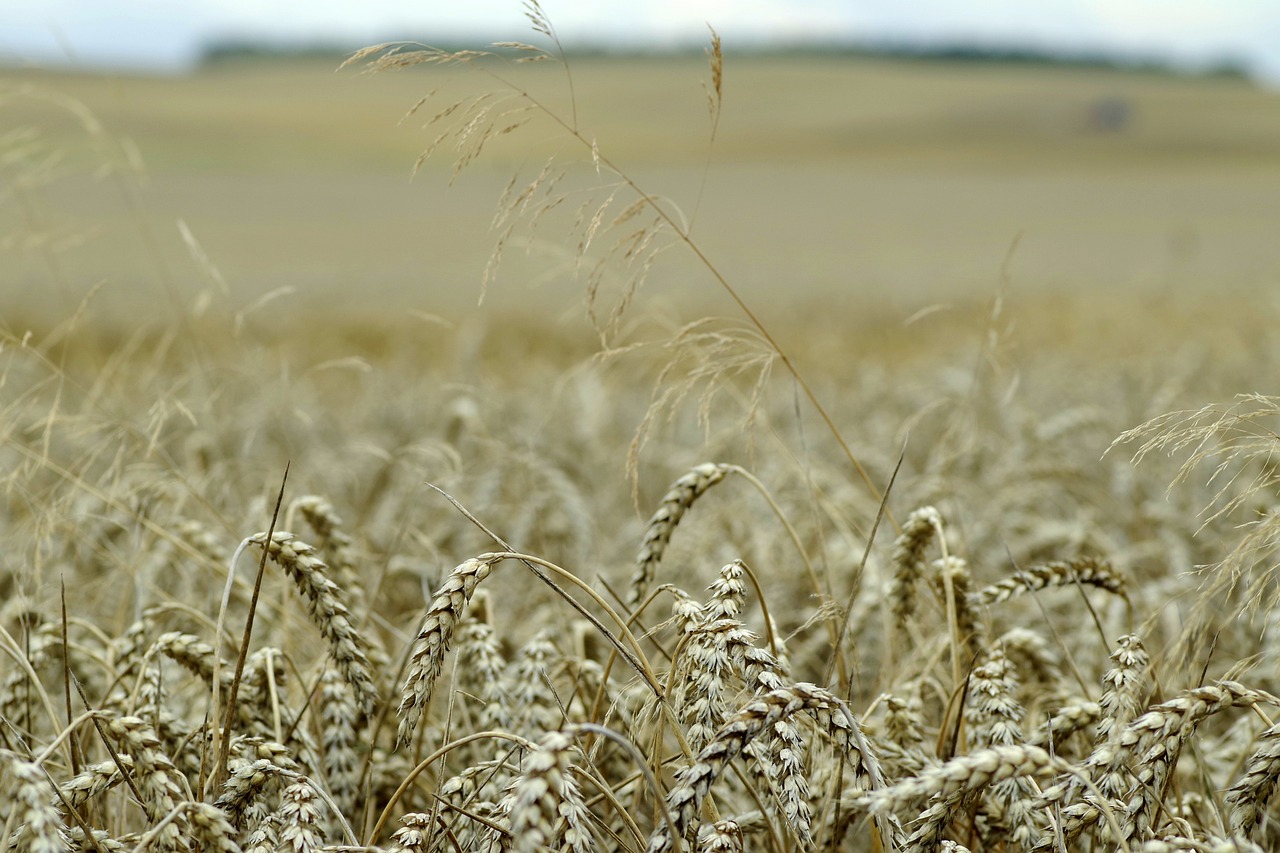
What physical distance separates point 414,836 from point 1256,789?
899mm

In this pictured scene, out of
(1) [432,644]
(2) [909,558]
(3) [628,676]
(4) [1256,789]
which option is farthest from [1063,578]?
(3) [628,676]

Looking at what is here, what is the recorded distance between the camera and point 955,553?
2.15 metres

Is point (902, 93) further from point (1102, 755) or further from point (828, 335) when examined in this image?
point (1102, 755)

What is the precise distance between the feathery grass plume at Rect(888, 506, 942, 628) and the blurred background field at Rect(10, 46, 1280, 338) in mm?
583

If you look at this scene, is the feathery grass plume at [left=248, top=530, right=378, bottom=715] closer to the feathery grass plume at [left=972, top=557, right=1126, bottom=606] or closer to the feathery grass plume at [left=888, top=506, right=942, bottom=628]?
the feathery grass plume at [left=888, top=506, right=942, bottom=628]

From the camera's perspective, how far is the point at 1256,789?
3.70 ft

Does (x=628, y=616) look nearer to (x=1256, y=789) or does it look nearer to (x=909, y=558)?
(x=909, y=558)

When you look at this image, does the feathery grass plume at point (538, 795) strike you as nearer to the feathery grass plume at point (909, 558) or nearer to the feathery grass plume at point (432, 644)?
the feathery grass plume at point (432, 644)

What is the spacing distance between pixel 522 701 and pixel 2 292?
1197 centimetres

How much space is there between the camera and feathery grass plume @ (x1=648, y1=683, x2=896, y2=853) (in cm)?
96

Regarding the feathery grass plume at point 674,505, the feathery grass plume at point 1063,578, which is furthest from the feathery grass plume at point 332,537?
the feathery grass plume at point 1063,578

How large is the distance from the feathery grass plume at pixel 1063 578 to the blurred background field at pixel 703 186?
2.44 feet

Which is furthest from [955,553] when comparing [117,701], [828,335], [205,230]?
[205,230]

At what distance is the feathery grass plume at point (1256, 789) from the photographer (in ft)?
3.66
